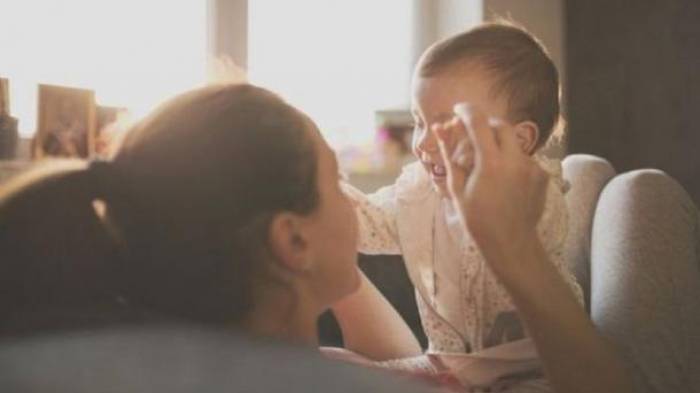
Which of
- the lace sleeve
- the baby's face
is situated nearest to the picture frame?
the baby's face

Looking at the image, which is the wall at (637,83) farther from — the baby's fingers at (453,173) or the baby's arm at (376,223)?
the baby's fingers at (453,173)

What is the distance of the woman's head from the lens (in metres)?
0.55

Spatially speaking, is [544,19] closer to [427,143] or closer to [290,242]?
[427,143]

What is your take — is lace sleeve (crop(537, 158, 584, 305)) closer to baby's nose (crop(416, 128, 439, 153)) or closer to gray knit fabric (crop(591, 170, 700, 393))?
gray knit fabric (crop(591, 170, 700, 393))

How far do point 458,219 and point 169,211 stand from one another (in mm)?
633

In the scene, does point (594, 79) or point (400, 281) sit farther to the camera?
point (594, 79)

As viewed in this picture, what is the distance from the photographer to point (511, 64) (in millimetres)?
1080

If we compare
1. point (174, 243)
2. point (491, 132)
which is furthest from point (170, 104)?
point (491, 132)

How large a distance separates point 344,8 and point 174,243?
186 centimetres

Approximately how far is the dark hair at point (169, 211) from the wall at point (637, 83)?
1.88 m

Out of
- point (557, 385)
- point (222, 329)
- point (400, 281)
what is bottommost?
point (400, 281)

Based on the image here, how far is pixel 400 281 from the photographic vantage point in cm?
158

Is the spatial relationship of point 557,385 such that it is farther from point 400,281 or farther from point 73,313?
point 400,281

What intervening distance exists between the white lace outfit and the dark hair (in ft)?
1.65
